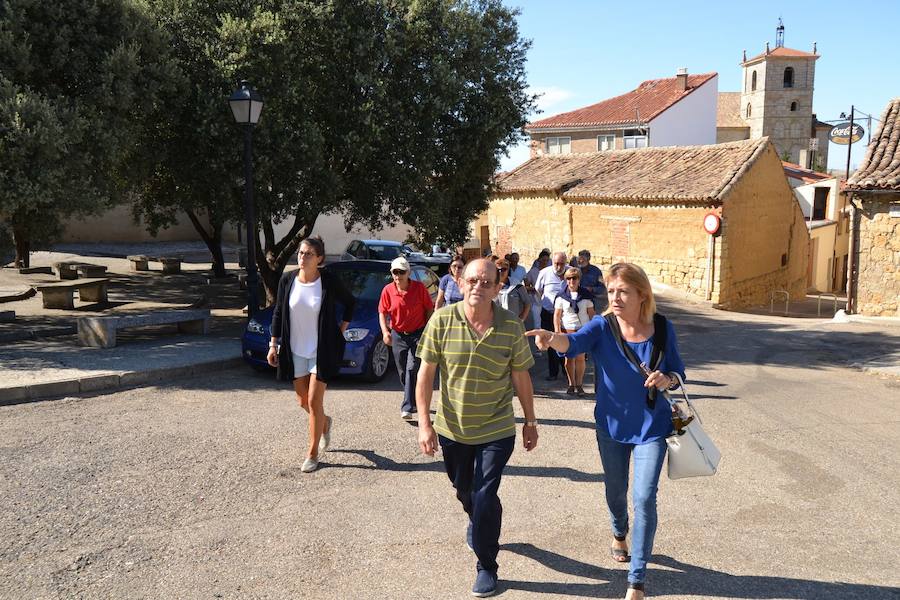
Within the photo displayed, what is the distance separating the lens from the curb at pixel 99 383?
812 cm

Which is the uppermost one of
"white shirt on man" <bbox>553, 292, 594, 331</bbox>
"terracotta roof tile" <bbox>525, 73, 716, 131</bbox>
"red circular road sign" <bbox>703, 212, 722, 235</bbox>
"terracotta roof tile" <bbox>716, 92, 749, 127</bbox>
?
"terracotta roof tile" <bbox>716, 92, 749, 127</bbox>

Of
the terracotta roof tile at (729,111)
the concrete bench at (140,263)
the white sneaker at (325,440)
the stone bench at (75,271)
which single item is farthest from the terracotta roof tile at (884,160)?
the terracotta roof tile at (729,111)

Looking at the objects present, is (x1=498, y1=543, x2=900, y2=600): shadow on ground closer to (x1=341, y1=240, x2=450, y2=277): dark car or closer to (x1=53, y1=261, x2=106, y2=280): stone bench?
(x1=341, y1=240, x2=450, y2=277): dark car

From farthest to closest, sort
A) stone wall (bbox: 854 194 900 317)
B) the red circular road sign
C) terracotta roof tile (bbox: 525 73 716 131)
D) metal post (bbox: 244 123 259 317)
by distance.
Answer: terracotta roof tile (bbox: 525 73 716 131), the red circular road sign, stone wall (bbox: 854 194 900 317), metal post (bbox: 244 123 259 317)

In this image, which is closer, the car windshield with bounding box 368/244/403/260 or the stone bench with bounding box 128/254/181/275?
the car windshield with bounding box 368/244/403/260

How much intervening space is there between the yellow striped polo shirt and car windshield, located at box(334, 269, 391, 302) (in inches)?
241

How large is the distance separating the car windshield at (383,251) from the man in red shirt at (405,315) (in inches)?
519

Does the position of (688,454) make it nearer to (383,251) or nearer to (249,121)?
(249,121)

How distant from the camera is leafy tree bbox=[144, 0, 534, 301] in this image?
11.3 metres

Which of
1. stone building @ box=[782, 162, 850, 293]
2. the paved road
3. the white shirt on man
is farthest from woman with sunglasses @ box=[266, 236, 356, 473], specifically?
stone building @ box=[782, 162, 850, 293]

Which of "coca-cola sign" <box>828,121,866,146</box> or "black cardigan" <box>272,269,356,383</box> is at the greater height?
"coca-cola sign" <box>828,121,866,146</box>

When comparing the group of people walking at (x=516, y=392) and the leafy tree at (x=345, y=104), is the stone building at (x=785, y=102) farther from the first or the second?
the group of people walking at (x=516, y=392)

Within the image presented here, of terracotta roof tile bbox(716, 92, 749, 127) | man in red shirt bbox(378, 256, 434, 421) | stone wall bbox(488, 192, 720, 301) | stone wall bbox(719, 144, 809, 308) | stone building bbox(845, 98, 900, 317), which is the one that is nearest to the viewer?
man in red shirt bbox(378, 256, 434, 421)

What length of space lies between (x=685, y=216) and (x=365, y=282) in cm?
1134
